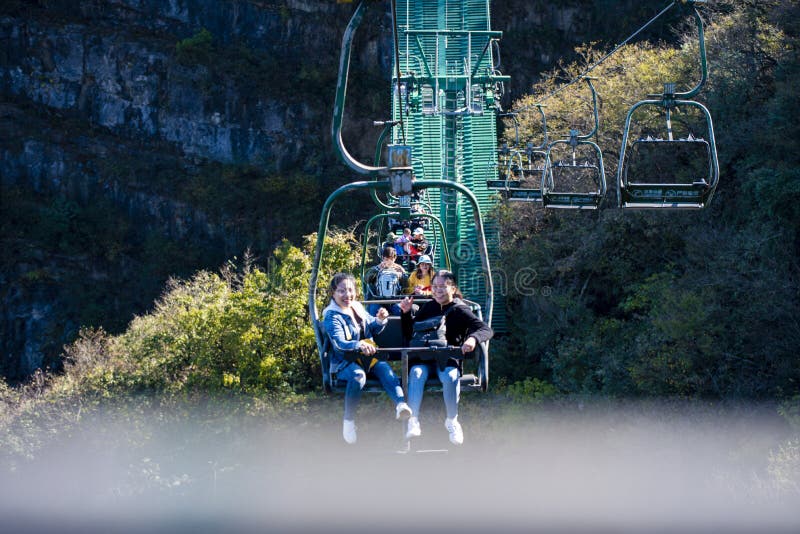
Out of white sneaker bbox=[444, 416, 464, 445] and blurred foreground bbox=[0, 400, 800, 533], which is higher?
white sneaker bbox=[444, 416, 464, 445]

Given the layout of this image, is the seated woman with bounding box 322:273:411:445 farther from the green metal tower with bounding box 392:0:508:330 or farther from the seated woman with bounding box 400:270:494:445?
the green metal tower with bounding box 392:0:508:330

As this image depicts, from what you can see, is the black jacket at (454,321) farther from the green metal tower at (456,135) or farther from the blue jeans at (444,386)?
the green metal tower at (456,135)

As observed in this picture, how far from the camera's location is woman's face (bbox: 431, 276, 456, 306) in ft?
31.1

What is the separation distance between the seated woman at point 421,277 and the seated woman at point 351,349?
3.23m

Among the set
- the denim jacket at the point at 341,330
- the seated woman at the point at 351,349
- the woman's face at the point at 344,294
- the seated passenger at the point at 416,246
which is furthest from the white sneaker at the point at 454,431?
the seated passenger at the point at 416,246

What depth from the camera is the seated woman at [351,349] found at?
30.3 ft

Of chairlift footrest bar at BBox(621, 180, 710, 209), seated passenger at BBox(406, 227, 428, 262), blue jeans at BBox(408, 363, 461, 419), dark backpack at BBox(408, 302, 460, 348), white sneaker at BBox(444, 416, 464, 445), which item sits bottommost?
white sneaker at BBox(444, 416, 464, 445)

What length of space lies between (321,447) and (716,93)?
43.0ft

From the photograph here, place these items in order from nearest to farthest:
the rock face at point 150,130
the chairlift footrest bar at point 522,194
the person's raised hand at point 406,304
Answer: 1. the person's raised hand at point 406,304
2. the chairlift footrest bar at point 522,194
3. the rock face at point 150,130

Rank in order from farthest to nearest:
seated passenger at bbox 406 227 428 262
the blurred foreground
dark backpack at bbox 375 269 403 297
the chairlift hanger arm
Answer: the blurred foreground, seated passenger at bbox 406 227 428 262, dark backpack at bbox 375 269 403 297, the chairlift hanger arm

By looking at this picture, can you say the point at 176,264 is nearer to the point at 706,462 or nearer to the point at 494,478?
the point at 494,478

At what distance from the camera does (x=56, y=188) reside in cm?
5172

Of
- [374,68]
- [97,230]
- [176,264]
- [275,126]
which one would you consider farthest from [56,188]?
[374,68]

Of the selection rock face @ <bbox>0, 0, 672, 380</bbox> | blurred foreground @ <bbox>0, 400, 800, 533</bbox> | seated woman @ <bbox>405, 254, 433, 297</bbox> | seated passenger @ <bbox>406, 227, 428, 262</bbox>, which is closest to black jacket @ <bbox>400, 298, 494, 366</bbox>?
seated woman @ <bbox>405, 254, 433, 297</bbox>
